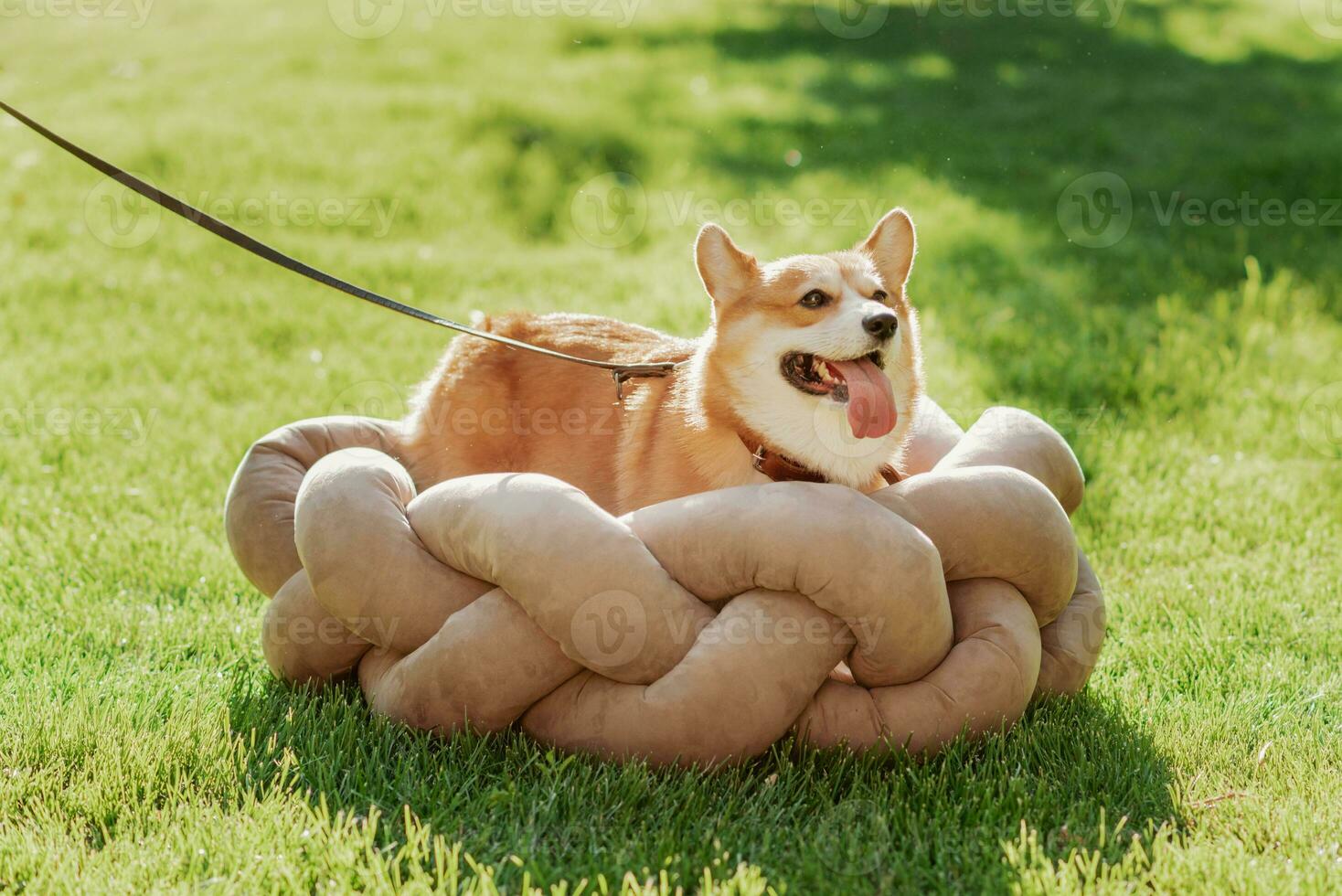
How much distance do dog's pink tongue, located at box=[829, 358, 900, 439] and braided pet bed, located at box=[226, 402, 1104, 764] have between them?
0.27 meters

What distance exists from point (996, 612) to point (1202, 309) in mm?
4390

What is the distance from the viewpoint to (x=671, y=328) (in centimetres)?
596

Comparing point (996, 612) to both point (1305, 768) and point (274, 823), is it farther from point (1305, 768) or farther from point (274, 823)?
point (274, 823)
